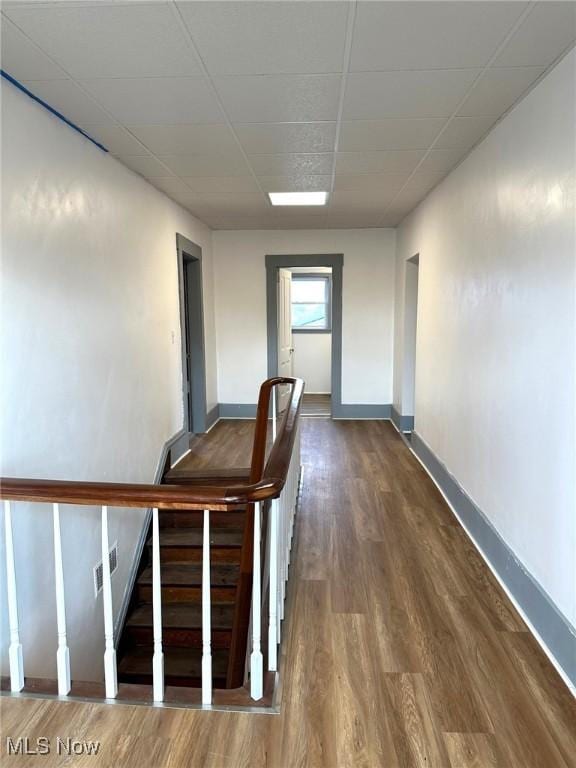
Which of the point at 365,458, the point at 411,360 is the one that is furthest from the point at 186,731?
the point at 411,360

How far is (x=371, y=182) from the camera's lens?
3713 mm

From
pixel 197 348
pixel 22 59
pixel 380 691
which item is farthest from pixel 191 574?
pixel 22 59

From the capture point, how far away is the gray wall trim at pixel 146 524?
320 centimetres

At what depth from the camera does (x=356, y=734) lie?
4.96 ft

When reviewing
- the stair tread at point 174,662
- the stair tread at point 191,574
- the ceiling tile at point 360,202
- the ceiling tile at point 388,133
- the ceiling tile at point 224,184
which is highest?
the ceiling tile at point 360,202

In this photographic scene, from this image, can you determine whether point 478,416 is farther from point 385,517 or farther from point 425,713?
point 425,713

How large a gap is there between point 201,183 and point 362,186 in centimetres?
128

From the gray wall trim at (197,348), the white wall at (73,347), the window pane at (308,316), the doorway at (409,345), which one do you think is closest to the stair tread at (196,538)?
the white wall at (73,347)

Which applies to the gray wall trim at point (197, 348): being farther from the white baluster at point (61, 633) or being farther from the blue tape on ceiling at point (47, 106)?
the white baluster at point (61, 633)

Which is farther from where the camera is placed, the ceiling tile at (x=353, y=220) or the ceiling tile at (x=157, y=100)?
the ceiling tile at (x=353, y=220)

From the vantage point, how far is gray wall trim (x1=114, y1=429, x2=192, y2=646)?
3.20 m

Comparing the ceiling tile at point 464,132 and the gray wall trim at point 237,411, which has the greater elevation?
the ceiling tile at point 464,132

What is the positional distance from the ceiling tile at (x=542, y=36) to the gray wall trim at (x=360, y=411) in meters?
4.52

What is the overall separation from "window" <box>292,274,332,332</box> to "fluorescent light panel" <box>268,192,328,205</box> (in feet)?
11.9
